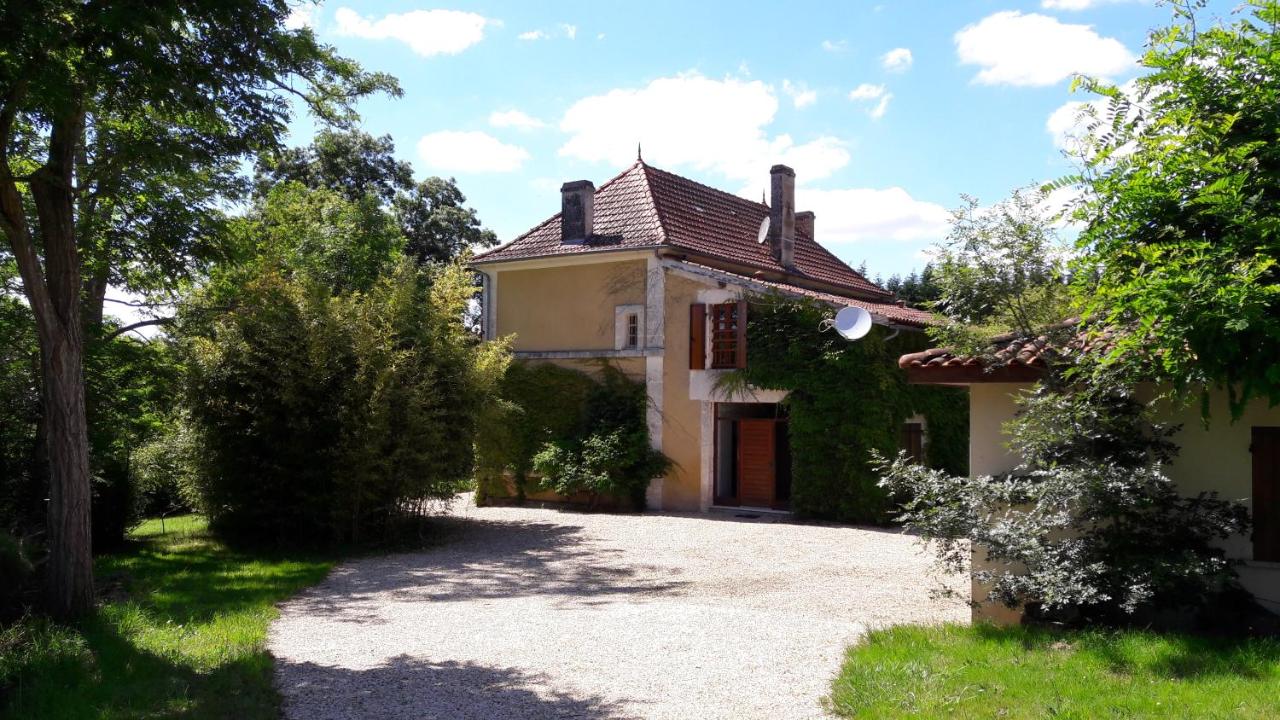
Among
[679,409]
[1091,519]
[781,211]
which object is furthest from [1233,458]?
[781,211]

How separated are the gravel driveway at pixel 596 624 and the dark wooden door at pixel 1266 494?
8.13 feet

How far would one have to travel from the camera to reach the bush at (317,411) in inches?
507

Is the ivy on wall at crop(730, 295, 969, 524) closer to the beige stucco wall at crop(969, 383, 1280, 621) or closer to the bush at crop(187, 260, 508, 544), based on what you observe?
the bush at crop(187, 260, 508, 544)

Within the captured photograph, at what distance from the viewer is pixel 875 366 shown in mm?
16000

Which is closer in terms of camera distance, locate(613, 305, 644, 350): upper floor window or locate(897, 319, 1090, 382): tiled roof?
locate(897, 319, 1090, 382): tiled roof

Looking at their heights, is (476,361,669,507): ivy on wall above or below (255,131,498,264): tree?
below

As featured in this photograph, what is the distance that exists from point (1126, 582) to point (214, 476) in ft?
38.3

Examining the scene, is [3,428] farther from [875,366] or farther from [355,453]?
[875,366]

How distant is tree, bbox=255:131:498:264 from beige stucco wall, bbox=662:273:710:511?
16417 mm

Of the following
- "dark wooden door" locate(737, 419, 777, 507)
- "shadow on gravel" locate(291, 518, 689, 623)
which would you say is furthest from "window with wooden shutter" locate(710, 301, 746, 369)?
"shadow on gravel" locate(291, 518, 689, 623)

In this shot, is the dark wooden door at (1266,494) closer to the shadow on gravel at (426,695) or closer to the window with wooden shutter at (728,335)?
the shadow on gravel at (426,695)

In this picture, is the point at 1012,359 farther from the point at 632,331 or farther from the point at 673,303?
the point at 632,331

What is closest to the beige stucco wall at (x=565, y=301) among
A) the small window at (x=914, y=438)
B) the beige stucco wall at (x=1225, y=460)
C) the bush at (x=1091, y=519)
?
the small window at (x=914, y=438)

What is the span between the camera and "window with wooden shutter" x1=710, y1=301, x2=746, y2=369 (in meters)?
17.5
